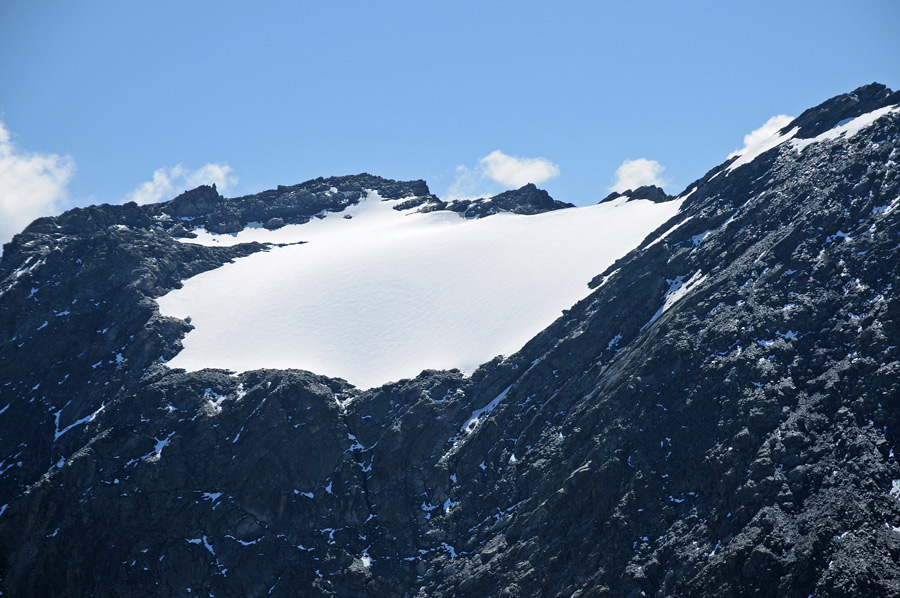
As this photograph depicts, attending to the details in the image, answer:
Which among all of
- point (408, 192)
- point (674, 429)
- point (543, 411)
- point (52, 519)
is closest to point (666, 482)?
point (674, 429)

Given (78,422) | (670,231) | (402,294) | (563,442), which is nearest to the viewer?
(563,442)

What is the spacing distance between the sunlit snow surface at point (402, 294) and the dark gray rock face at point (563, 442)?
4629mm

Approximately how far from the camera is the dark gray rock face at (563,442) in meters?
45.8

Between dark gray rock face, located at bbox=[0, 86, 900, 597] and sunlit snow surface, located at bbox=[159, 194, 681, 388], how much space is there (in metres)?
4.63

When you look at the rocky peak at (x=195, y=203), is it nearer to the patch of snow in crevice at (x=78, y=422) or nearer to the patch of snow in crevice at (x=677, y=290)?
the patch of snow in crevice at (x=78, y=422)

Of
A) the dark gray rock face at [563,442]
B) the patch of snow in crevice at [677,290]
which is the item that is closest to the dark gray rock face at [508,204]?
the dark gray rock face at [563,442]

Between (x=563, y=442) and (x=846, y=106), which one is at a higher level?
(x=846, y=106)

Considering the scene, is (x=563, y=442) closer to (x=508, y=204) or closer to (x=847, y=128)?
(x=847, y=128)

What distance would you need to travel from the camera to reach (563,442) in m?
59.7

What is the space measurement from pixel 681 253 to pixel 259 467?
146ft

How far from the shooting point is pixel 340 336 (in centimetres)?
8556

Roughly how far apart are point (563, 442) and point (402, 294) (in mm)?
39058

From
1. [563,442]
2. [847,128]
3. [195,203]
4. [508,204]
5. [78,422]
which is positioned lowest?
[563,442]

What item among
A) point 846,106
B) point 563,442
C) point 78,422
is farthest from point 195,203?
point 846,106
